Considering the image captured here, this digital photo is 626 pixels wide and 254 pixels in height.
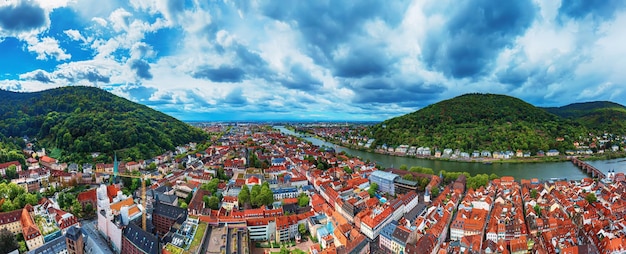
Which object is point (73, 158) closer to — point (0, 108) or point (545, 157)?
point (0, 108)

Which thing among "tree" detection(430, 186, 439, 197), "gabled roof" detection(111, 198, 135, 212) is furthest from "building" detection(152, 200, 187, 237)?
"tree" detection(430, 186, 439, 197)

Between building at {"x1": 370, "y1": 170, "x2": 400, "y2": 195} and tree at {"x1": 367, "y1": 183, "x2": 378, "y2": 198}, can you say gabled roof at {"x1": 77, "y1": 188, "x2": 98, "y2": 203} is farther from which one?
building at {"x1": 370, "y1": 170, "x2": 400, "y2": 195}

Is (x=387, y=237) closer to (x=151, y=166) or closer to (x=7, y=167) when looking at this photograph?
(x=151, y=166)

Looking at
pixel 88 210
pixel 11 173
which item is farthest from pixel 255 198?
pixel 11 173

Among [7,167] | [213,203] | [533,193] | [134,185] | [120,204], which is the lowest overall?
[134,185]

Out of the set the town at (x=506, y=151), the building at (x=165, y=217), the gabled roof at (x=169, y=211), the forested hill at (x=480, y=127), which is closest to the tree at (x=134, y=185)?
the gabled roof at (x=169, y=211)

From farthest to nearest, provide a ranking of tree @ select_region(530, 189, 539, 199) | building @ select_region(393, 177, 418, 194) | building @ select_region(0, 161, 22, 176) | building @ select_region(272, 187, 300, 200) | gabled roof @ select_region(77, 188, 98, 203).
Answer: building @ select_region(0, 161, 22, 176) < building @ select_region(393, 177, 418, 194) < building @ select_region(272, 187, 300, 200) < tree @ select_region(530, 189, 539, 199) < gabled roof @ select_region(77, 188, 98, 203)
